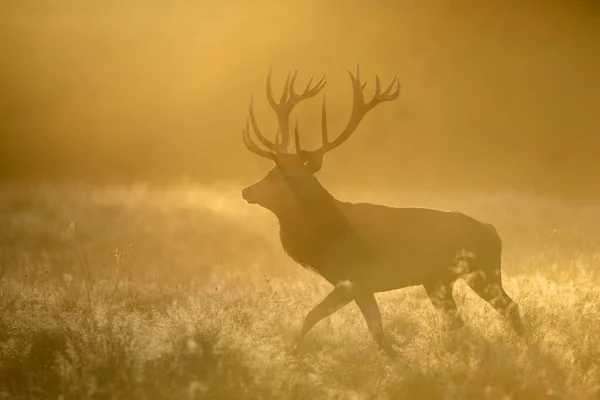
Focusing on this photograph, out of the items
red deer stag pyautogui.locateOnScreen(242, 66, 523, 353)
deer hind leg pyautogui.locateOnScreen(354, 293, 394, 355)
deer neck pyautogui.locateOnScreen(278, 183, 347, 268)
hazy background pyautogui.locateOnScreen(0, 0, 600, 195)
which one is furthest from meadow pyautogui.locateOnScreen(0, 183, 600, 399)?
hazy background pyautogui.locateOnScreen(0, 0, 600, 195)

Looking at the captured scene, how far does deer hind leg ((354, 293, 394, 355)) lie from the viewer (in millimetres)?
4125

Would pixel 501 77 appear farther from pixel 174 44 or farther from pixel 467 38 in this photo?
pixel 174 44

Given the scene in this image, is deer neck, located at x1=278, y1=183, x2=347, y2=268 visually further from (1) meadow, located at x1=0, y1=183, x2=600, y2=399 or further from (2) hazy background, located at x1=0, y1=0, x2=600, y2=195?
(2) hazy background, located at x1=0, y1=0, x2=600, y2=195

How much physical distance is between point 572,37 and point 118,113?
24.5 ft

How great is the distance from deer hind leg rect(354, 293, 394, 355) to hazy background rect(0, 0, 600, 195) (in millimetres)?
5044

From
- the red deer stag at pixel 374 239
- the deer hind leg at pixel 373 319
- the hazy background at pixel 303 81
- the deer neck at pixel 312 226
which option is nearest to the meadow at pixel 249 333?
the deer hind leg at pixel 373 319

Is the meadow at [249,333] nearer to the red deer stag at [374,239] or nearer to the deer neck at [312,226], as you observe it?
the red deer stag at [374,239]

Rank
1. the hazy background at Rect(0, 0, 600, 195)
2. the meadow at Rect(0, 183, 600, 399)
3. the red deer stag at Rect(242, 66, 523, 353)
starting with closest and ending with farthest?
the meadow at Rect(0, 183, 600, 399), the red deer stag at Rect(242, 66, 523, 353), the hazy background at Rect(0, 0, 600, 195)

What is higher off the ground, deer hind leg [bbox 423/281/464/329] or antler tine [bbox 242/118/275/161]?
antler tine [bbox 242/118/275/161]

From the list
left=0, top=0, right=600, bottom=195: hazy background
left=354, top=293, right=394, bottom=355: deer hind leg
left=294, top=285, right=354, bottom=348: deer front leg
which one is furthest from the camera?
left=0, top=0, right=600, bottom=195: hazy background

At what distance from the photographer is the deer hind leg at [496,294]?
4.59 meters

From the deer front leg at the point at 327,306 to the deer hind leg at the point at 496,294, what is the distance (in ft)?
2.86

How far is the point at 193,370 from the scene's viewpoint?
3.79m

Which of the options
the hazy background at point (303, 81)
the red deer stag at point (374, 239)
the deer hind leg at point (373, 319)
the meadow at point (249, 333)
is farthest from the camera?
the hazy background at point (303, 81)
